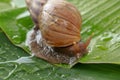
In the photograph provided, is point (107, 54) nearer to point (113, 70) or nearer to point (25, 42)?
point (113, 70)

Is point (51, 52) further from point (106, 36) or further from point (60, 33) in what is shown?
point (106, 36)

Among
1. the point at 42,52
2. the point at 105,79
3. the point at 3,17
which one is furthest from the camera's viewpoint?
the point at 3,17

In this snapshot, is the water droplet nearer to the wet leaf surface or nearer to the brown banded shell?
the wet leaf surface

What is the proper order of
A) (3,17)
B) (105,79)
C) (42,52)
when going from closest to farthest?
(105,79), (42,52), (3,17)

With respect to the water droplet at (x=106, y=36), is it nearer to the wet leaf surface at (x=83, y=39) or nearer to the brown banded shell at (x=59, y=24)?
the wet leaf surface at (x=83, y=39)

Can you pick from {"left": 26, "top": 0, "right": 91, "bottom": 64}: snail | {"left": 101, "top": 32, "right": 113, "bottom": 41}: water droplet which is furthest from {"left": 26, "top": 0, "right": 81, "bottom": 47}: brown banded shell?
{"left": 101, "top": 32, "right": 113, "bottom": 41}: water droplet

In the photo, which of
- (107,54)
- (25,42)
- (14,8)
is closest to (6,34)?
(25,42)

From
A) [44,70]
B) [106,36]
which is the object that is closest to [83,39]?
[106,36]

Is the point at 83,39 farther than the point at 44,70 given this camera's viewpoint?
Yes
